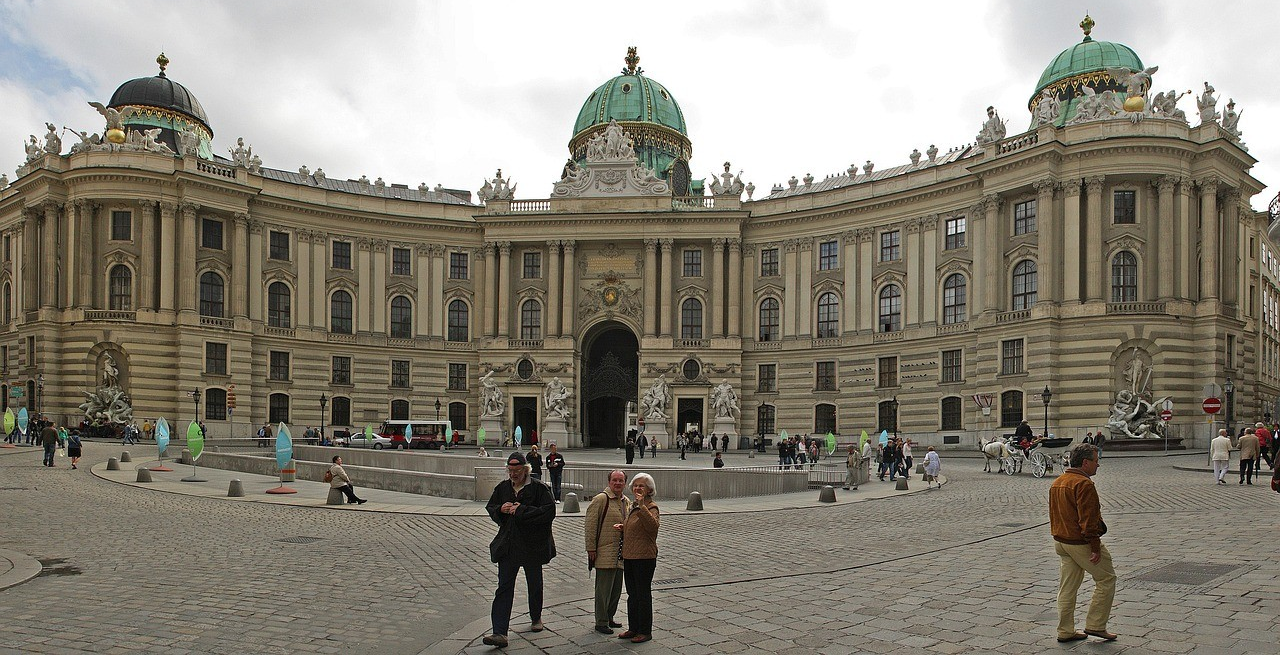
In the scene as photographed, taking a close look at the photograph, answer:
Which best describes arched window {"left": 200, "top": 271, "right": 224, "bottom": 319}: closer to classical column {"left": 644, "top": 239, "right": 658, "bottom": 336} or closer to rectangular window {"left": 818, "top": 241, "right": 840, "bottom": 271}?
classical column {"left": 644, "top": 239, "right": 658, "bottom": 336}

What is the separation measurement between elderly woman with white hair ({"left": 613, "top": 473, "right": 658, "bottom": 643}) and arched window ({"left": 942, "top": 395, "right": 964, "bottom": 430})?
49635 millimetres

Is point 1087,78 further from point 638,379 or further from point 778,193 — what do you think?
point 638,379

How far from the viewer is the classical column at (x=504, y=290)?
6719 centimetres

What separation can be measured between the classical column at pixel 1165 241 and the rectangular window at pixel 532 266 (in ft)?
123

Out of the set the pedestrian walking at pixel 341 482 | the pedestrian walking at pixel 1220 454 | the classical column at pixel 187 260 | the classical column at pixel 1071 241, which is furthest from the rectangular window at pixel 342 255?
the pedestrian walking at pixel 1220 454

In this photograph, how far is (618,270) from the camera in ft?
221

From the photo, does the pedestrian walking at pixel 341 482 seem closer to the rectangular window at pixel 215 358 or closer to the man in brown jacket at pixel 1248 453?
the man in brown jacket at pixel 1248 453

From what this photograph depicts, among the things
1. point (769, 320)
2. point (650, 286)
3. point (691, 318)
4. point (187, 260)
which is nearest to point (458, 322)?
point (650, 286)

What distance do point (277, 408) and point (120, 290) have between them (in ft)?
38.3

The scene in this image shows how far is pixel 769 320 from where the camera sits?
217 ft

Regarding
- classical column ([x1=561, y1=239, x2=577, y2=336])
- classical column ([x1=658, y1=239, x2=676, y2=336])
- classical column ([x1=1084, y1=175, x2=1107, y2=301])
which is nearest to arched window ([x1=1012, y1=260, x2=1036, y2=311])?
classical column ([x1=1084, y1=175, x2=1107, y2=301])

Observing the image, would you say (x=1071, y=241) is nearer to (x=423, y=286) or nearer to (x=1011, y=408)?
(x=1011, y=408)

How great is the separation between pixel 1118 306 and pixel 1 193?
69740 millimetres

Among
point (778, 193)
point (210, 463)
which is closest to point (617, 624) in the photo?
point (210, 463)
